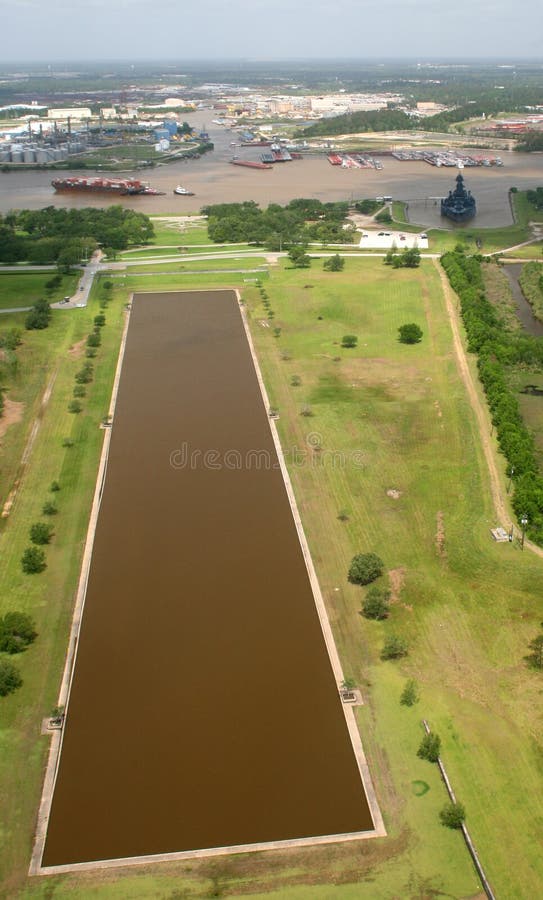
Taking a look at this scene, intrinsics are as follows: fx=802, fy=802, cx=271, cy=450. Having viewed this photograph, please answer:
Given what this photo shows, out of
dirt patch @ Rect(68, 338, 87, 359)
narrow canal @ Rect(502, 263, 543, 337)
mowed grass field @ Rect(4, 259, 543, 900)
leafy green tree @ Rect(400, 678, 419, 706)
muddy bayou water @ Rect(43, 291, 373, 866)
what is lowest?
narrow canal @ Rect(502, 263, 543, 337)

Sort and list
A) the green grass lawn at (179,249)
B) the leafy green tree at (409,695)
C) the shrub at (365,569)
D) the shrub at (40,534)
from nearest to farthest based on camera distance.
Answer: the leafy green tree at (409,695), the shrub at (365,569), the shrub at (40,534), the green grass lawn at (179,249)

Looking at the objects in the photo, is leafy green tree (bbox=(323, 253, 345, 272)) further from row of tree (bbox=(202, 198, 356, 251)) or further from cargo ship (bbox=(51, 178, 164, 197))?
cargo ship (bbox=(51, 178, 164, 197))

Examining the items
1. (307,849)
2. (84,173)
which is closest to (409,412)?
(307,849)

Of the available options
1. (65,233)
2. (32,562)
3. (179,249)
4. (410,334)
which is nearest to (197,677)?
(32,562)

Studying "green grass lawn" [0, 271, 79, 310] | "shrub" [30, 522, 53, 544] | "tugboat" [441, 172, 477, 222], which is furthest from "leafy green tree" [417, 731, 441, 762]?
"tugboat" [441, 172, 477, 222]

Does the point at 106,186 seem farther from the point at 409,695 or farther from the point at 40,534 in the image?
the point at 409,695

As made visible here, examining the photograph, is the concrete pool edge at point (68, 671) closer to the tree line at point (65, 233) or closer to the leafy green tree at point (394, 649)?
the leafy green tree at point (394, 649)

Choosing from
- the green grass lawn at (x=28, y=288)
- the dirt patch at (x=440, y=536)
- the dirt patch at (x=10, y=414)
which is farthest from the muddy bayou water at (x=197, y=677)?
the green grass lawn at (x=28, y=288)
